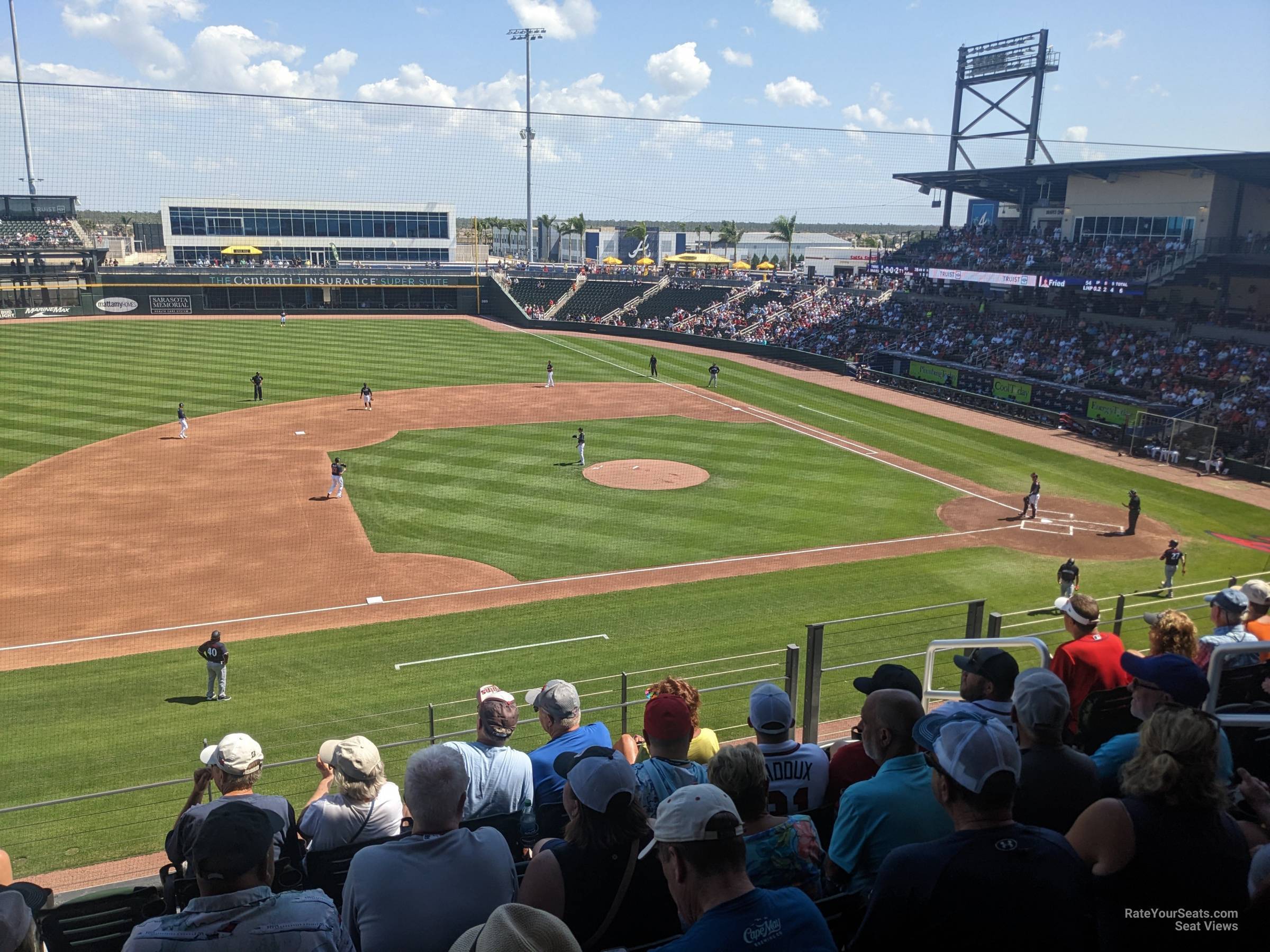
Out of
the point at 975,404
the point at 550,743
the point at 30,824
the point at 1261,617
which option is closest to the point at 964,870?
the point at 550,743

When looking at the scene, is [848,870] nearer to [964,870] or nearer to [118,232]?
[964,870]

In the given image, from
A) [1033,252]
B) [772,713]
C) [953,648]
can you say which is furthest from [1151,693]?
[1033,252]

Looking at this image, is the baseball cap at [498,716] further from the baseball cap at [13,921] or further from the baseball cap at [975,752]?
the baseball cap at [975,752]

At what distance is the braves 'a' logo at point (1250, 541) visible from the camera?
898 inches

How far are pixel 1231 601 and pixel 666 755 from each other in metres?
5.16

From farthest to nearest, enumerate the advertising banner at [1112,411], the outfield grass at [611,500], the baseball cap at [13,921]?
the advertising banner at [1112,411] → the outfield grass at [611,500] → the baseball cap at [13,921]

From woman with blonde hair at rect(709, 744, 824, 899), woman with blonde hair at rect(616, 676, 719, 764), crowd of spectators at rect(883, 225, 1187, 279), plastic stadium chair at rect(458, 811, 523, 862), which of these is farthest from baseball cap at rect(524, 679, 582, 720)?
crowd of spectators at rect(883, 225, 1187, 279)

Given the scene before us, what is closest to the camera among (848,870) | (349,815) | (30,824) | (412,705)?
(848,870)

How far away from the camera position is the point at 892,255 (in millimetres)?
58312

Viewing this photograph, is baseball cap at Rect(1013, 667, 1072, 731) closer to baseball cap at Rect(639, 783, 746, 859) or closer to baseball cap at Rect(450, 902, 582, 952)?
baseball cap at Rect(639, 783, 746, 859)

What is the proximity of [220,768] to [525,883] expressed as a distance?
8.84ft

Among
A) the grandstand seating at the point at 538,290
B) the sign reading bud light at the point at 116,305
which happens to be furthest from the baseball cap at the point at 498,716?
the sign reading bud light at the point at 116,305

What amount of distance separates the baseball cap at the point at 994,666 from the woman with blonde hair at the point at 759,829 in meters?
2.08

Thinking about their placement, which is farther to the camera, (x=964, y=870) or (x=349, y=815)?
(x=349, y=815)
